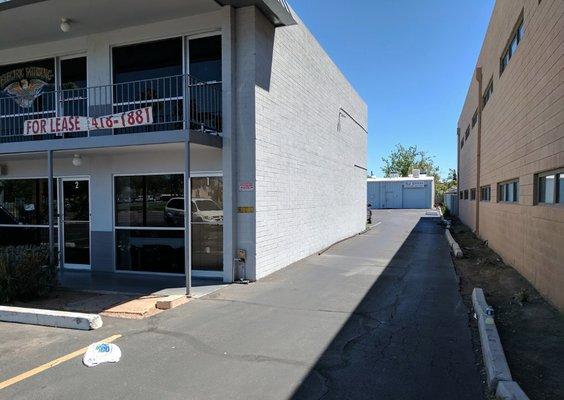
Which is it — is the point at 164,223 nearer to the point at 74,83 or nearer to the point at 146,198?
the point at 146,198

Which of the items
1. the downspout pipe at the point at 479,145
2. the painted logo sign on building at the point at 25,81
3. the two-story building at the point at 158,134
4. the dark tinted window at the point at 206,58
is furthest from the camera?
the downspout pipe at the point at 479,145

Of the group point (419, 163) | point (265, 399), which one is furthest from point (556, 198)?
point (419, 163)

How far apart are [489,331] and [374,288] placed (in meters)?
3.73

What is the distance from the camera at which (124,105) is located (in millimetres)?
10867

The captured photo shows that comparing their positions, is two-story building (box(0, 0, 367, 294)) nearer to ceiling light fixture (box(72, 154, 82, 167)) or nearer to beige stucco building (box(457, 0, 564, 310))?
ceiling light fixture (box(72, 154, 82, 167))

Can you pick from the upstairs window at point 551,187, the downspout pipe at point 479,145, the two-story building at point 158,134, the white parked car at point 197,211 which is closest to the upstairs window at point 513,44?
the upstairs window at point 551,187

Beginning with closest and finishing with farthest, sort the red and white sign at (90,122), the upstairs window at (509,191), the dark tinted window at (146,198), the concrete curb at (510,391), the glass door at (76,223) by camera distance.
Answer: the concrete curb at (510,391), the red and white sign at (90,122), the dark tinted window at (146,198), the upstairs window at (509,191), the glass door at (76,223)

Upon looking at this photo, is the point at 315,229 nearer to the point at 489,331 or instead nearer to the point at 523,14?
the point at 523,14

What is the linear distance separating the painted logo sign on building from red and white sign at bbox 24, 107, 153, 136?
253 centimetres

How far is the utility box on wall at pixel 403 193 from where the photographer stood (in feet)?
175

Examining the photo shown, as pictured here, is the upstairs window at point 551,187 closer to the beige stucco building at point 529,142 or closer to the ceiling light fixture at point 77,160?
the beige stucco building at point 529,142

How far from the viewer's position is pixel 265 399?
14.0 feet

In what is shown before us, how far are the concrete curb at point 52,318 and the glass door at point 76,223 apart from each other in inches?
172

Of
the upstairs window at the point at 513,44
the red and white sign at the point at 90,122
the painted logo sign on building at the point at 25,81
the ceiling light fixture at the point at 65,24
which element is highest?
the upstairs window at the point at 513,44
